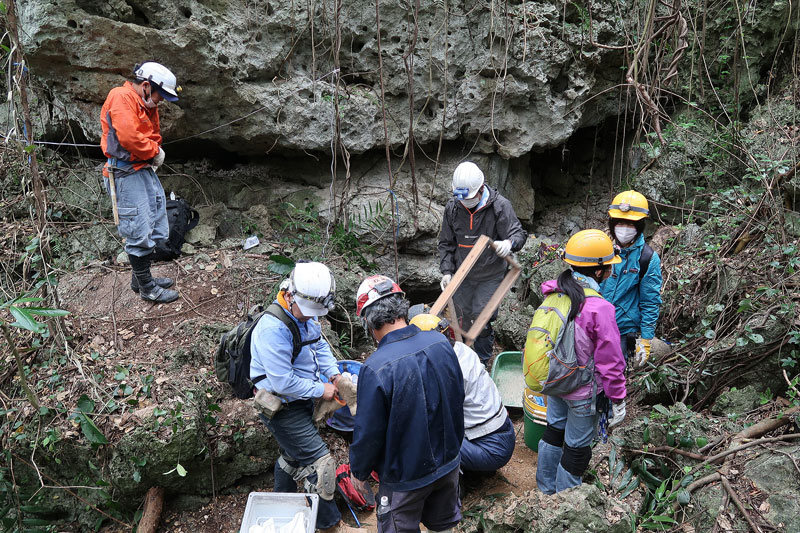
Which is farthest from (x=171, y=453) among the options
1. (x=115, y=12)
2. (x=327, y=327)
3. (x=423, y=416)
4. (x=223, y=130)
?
(x=115, y=12)

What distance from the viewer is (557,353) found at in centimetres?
304

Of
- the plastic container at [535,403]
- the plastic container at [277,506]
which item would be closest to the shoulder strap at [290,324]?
the plastic container at [277,506]

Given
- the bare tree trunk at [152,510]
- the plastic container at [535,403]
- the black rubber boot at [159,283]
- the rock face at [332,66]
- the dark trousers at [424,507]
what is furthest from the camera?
the rock face at [332,66]

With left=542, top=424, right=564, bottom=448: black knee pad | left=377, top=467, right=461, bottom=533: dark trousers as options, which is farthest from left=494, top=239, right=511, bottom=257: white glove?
left=377, top=467, right=461, bottom=533: dark trousers

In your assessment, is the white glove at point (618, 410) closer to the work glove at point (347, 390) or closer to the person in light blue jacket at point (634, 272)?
the person in light blue jacket at point (634, 272)

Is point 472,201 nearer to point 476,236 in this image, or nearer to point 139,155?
point 476,236

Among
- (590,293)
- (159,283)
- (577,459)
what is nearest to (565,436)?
(577,459)

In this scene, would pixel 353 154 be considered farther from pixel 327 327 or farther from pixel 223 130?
pixel 327 327

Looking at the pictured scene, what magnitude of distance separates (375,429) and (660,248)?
4596mm

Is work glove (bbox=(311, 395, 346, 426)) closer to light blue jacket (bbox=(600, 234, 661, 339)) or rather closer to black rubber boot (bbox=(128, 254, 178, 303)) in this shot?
light blue jacket (bbox=(600, 234, 661, 339))

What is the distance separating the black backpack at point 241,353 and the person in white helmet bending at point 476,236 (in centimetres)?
184

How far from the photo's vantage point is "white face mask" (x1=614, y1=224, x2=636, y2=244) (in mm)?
3963

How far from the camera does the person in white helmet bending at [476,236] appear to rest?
4.45m

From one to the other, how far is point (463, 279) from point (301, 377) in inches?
68.1
